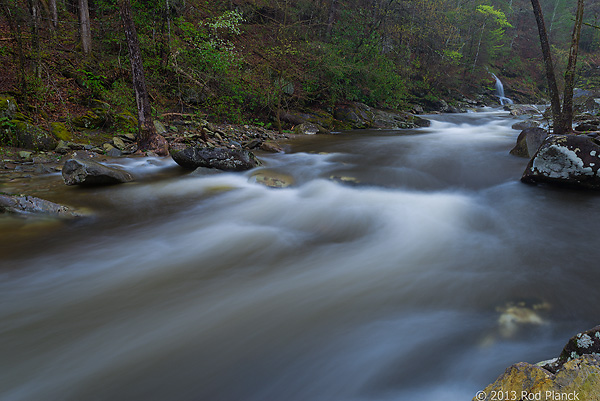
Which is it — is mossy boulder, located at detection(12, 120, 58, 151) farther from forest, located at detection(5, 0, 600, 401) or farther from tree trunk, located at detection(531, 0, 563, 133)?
tree trunk, located at detection(531, 0, 563, 133)

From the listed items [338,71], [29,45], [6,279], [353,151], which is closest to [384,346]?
[6,279]

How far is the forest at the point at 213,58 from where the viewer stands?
801cm

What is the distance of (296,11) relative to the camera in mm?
17000

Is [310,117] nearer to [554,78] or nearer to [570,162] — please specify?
[554,78]

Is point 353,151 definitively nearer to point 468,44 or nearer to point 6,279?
point 6,279

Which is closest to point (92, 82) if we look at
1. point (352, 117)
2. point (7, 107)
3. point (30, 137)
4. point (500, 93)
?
point (7, 107)

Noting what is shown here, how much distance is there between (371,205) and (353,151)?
4.63 metres

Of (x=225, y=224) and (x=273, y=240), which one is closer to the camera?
(x=273, y=240)

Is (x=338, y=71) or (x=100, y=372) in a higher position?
(x=338, y=71)

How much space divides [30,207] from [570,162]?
8176mm

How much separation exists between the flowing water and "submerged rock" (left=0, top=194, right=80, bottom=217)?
0.24 metres

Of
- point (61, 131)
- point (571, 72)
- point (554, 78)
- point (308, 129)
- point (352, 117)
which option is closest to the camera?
point (61, 131)

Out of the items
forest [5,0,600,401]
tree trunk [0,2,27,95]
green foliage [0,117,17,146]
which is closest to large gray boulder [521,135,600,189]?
forest [5,0,600,401]

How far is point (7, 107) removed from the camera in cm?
673
